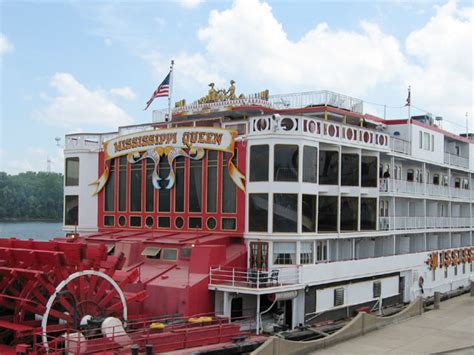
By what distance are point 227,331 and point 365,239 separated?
36.0 feet

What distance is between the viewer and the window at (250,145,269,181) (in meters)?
22.9

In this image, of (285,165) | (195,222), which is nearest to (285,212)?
(285,165)

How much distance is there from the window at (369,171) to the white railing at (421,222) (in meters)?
2.22

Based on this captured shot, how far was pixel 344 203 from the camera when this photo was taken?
25.4 m

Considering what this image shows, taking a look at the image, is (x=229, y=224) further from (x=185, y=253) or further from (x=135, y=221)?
(x=135, y=221)

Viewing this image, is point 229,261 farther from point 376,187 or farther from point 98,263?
point 376,187

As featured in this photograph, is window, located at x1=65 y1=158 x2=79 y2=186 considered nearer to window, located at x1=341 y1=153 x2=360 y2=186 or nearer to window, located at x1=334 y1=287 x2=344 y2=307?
window, located at x1=341 y1=153 x2=360 y2=186

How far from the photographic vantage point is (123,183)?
27.3 m

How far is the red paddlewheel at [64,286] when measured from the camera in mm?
19484

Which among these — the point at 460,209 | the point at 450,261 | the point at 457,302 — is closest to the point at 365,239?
the point at 457,302

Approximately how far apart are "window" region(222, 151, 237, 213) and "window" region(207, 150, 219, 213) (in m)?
0.40

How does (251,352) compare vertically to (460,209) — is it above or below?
below

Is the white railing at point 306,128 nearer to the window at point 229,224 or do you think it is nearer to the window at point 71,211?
the window at point 229,224

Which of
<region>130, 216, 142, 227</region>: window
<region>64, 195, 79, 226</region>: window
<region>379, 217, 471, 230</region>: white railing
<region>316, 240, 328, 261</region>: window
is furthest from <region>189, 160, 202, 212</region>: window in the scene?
<region>379, 217, 471, 230</region>: white railing
